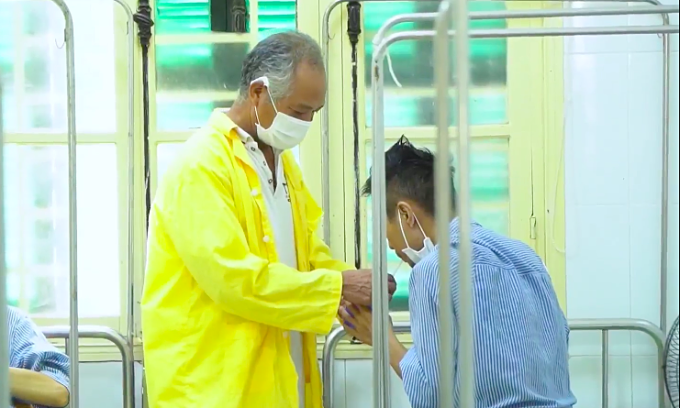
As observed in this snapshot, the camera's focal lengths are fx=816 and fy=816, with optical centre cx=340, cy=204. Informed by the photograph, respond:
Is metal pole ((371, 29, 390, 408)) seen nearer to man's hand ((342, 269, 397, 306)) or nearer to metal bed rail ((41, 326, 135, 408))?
man's hand ((342, 269, 397, 306))

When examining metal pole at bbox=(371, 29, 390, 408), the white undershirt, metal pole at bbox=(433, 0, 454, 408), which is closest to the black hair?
metal pole at bbox=(371, 29, 390, 408)

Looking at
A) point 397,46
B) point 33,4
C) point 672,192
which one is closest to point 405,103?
point 397,46

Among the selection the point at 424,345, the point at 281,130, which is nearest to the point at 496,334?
the point at 424,345

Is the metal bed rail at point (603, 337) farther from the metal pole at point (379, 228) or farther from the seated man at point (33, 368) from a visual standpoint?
the seated man at point (33, 368)

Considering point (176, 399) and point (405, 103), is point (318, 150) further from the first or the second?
point (176, 399)

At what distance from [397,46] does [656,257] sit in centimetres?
96

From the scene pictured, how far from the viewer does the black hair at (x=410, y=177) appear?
1.59 metres

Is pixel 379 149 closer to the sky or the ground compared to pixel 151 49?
closer to the ground

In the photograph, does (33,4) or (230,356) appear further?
(33,4)

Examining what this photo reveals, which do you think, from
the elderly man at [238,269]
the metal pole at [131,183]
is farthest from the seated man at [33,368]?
the metal pole at [131,183]

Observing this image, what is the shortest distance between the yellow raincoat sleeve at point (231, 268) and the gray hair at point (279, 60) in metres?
0.24

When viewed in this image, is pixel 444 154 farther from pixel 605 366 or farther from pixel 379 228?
pixel 605 366

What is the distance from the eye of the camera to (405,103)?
2.41m

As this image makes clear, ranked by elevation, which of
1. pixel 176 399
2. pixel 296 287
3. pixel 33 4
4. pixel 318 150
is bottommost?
pixel 176 399
